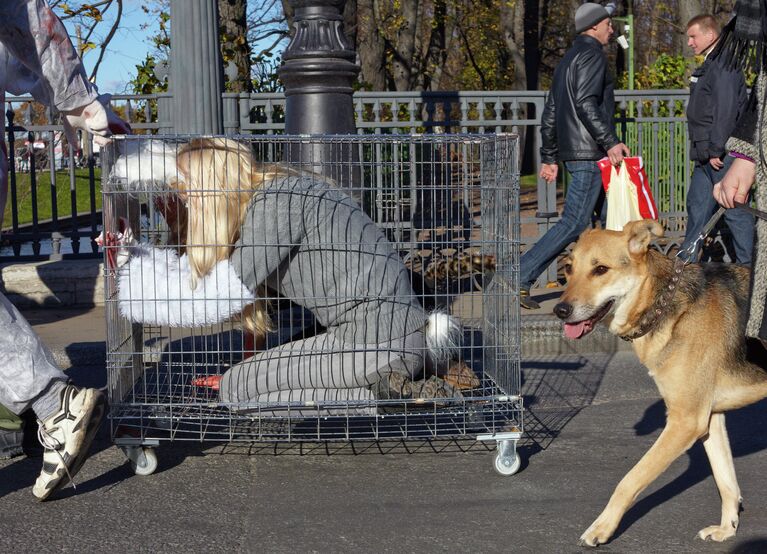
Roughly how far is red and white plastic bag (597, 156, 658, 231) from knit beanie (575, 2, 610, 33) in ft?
3.72

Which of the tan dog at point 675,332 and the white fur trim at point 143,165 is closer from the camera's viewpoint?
the tan dog at point 675,332

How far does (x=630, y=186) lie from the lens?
7832 millimetres

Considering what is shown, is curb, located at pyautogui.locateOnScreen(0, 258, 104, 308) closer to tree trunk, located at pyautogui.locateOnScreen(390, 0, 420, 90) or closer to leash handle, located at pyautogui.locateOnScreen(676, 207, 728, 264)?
leash handle, located at pyautogui.locateOnScreen(676, 207, 728, 264)

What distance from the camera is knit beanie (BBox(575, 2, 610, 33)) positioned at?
8219mm

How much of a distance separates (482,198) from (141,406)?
1.80 metres

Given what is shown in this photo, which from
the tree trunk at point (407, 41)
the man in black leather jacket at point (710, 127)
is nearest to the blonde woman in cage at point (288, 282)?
the man in black leather jacket at point (710, 127)

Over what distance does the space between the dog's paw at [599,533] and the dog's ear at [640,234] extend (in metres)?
1.05

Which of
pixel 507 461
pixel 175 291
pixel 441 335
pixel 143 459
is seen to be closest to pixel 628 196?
pixel 441 335

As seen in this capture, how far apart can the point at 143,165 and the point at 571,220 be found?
4.33 metres

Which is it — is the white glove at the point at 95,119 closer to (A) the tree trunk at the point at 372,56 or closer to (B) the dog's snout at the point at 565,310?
(B) the dog's snout at the point at 565,310

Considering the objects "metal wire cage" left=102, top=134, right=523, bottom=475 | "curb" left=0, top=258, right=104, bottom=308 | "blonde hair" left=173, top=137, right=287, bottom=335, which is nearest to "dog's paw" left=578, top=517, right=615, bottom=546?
"metal wire cage" left=102, top=134, right=523, bottom=475

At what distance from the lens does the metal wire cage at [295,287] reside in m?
4.63

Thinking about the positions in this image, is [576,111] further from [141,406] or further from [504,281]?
[141,406]

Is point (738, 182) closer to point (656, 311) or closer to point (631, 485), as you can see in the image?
point (656, 311)
